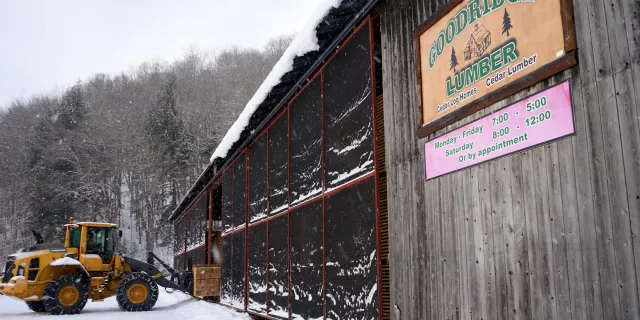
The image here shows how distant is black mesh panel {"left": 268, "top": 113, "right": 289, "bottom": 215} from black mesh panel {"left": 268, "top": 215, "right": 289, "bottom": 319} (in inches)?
14.6

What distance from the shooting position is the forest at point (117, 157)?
5238 cm

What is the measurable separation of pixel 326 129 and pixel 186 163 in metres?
50.5

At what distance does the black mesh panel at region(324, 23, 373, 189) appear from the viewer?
7.51 m

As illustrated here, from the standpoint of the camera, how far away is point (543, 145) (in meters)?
4.14

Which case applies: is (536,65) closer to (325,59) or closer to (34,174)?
(325,59)

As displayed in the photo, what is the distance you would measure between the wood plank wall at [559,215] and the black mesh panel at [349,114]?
1.51m

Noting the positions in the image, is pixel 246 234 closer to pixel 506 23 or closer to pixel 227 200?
pixel 227 200

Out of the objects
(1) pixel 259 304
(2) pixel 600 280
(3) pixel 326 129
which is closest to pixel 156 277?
(1) pixel 259 304

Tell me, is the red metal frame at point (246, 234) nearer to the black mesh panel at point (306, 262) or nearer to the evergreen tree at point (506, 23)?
the black mesh panel at point (306, 262)

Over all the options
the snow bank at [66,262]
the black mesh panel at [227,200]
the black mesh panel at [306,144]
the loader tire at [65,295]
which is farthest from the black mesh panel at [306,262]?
the snow bank at [66,262]

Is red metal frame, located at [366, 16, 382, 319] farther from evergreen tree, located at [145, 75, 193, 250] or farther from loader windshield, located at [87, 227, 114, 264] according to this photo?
evergreen tree, located at [145, 75, 193, 250]

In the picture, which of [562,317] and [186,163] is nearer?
[562,317]

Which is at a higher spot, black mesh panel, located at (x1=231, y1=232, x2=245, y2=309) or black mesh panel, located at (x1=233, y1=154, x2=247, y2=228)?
black mesh panel, located at (x1=233, y1=154, x2=247, y2=228)

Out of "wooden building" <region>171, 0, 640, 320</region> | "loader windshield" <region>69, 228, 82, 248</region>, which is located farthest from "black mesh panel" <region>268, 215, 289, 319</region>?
"loader windshield" <region>69, 228, 82, 248</region>
